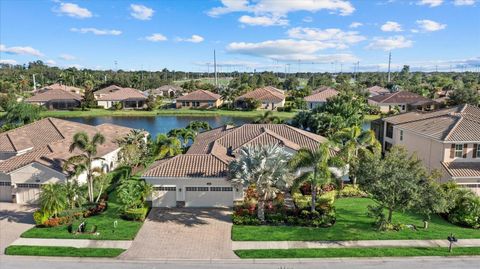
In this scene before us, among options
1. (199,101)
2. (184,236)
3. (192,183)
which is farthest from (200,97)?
(184,236)

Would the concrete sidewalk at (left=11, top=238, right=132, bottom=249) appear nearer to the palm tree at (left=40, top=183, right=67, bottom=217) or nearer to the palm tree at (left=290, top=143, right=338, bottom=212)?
the palm tree at (left=40, top=183, right=67, bottom=217)

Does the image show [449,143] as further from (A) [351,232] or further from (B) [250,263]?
(B) [250,263]

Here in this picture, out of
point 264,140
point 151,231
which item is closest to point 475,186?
point 264,140

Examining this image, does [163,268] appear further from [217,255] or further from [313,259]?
[313,259]

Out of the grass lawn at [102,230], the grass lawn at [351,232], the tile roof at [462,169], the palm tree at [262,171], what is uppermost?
the palm tree at [262,171]

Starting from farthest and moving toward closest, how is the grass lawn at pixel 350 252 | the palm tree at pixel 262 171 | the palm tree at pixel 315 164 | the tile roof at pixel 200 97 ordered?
1. the tile roof at pixel 200 97
2. the palm tree at pixel 315 164
3. the palm tree at pixel 262 171
4. the grass lawn at pixel 350 252

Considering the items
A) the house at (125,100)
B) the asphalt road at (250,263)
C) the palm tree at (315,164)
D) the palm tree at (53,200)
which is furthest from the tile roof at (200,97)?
the asphalt road at (250,263)

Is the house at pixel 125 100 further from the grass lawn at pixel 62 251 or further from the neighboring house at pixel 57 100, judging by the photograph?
the grass lawn at pixel 62 251
